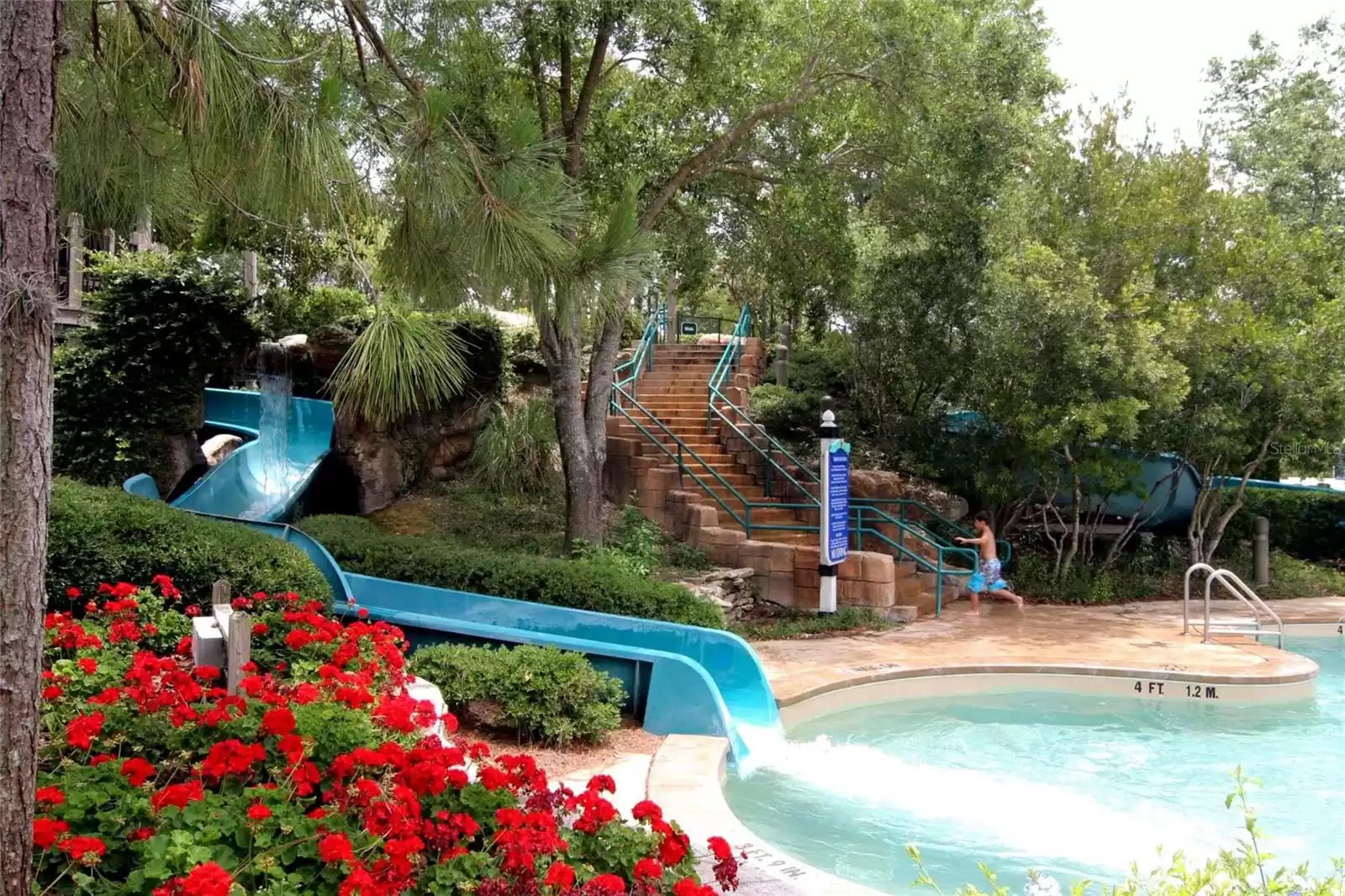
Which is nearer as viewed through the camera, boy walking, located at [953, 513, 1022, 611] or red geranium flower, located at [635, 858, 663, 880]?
red geranium flower, located at [635, 858, 663, 880]

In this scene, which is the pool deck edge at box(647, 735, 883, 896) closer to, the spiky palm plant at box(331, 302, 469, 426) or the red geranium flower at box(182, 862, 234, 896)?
the red geranium flower at box(182, 862, 234, 896)

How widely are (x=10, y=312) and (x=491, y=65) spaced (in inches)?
287

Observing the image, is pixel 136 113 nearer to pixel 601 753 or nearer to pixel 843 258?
pixel 601 753

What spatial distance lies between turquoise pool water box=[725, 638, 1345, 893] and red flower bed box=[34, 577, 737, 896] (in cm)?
197

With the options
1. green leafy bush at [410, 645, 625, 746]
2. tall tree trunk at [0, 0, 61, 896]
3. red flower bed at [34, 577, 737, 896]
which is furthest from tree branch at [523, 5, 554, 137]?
tall tree trunk at [0, 0, 61, 896]

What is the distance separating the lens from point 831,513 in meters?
10.6

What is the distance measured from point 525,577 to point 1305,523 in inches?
545

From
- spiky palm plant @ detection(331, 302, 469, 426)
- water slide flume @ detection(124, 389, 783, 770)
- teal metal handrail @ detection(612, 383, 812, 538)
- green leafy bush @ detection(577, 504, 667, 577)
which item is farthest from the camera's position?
teal metal handrail @ detection(612, 383, 812, 538)

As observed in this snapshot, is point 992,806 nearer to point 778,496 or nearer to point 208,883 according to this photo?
point 208,883

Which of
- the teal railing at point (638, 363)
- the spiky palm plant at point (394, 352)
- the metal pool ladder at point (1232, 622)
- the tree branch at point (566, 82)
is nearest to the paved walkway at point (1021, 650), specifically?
the metal pool ladder at point (1232, 622)

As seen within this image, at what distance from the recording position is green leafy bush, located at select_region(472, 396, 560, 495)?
1312 centimetres

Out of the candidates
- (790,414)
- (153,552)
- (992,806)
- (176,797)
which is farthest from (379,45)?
(790,414)

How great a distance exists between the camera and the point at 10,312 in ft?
8.44

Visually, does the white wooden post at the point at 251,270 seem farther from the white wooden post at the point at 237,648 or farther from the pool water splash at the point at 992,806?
the pool water splash at the point at 992,806
